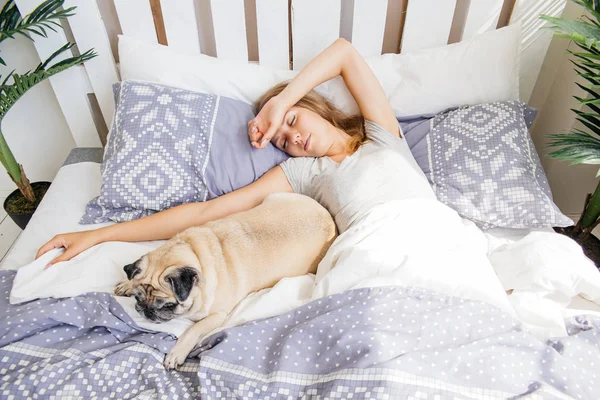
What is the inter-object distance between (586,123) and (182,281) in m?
1.47

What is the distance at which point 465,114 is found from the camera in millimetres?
1552

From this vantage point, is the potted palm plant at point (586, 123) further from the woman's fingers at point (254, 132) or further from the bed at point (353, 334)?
the woman's fingers at point (254, 132)

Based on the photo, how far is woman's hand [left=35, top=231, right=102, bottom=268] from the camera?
129 centimetres

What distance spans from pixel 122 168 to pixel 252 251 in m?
0.58

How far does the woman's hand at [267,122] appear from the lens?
141 centimetres

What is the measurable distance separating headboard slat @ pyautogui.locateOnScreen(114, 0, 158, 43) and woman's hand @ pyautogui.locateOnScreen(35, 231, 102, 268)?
85cm

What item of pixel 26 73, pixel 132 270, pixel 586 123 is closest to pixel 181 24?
pixel 26 73

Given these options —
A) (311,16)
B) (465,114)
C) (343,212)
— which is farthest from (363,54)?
(343,212)

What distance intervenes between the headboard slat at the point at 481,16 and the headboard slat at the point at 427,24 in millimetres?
78

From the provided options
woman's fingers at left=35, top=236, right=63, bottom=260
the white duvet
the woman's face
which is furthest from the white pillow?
woman's fingers at left=35, top=236, right=63, bottom=260

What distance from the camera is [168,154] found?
4.66 ft

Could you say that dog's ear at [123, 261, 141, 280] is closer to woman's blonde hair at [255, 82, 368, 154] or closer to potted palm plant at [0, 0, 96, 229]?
woman's blonde hair at [255, 82, 368, 154]

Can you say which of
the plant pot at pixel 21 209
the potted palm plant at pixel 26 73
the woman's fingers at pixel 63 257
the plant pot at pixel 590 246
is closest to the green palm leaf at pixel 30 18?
the potted palm plant at pixel 26 73

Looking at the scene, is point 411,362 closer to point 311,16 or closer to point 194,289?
point 194,289
